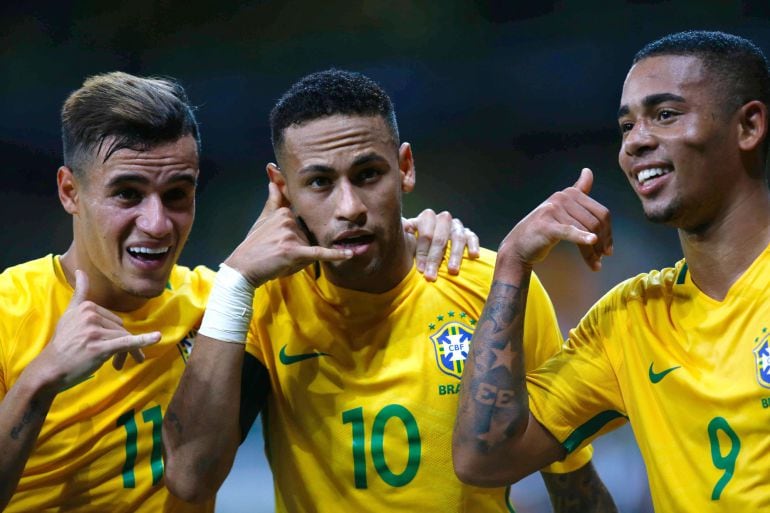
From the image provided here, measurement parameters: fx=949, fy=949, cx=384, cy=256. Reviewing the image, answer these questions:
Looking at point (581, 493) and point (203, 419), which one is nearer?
point (203, 419)

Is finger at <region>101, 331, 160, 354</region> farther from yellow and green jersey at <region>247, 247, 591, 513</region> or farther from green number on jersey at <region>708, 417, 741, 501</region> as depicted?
green number on jersey at <region>708, 417, 741, 501</region>

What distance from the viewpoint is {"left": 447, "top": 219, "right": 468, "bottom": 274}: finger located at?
3254 mm

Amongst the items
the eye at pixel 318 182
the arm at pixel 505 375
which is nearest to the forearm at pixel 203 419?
the eye at pixel 318 182

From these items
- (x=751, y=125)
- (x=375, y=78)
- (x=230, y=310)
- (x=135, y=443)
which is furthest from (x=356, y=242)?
(x=375, y=78)

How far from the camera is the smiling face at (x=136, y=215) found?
3129 mm

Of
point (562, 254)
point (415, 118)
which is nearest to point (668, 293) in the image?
point (562, 254)

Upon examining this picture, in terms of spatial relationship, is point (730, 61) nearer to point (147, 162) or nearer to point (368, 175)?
point (368, 175)

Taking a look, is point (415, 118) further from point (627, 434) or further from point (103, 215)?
point (103, 215)

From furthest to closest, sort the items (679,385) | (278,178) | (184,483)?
(278,178) → (184,483) → (679,385)

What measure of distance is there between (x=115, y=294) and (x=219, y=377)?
0.61m

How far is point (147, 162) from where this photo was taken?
3139 millimetres

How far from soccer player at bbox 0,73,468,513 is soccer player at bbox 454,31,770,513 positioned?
61 cm

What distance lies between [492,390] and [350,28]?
6302 millimetres

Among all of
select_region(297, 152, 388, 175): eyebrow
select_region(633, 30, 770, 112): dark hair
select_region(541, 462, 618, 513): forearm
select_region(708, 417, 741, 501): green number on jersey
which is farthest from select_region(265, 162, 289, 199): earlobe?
select_region(708, 417, 741, 501): green number on jersey
